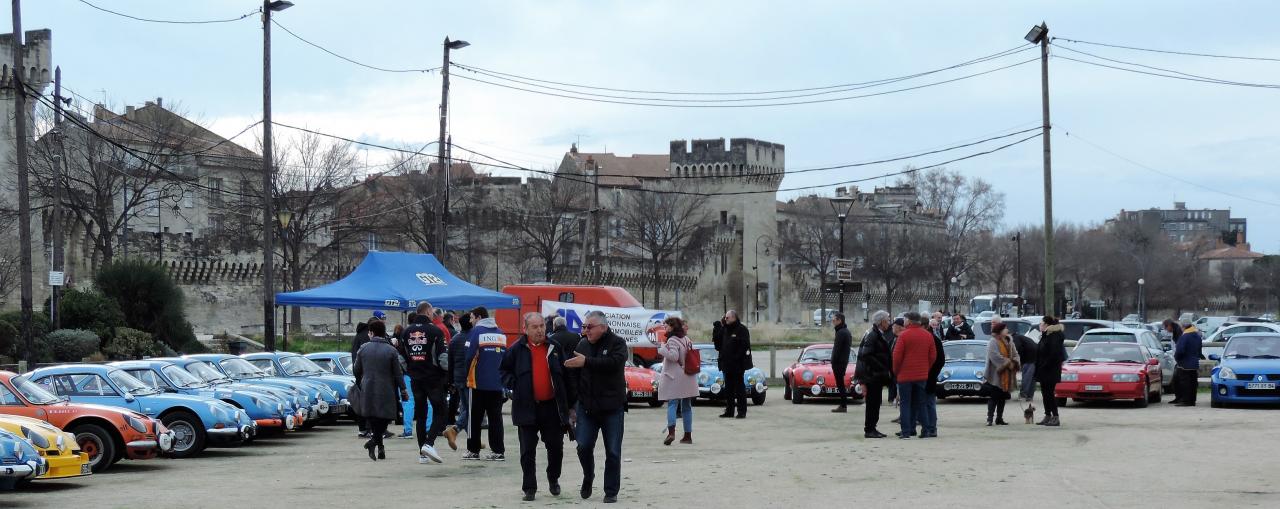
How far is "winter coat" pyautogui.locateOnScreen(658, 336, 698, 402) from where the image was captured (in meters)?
18.1

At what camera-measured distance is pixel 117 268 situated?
38719 millimetres

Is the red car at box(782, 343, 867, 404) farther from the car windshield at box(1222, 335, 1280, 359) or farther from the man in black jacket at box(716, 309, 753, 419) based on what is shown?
the car windshield at box(1222, 335, 1280, 359)

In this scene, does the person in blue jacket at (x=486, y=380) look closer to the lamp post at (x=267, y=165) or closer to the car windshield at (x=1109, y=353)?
the car windshield at (x=1109, y=353)

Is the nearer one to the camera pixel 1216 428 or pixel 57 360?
pixel 1216 428

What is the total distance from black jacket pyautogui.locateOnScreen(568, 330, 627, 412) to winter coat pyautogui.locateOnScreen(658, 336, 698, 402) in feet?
20.5

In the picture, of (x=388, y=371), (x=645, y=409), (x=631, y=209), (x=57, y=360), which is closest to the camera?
(x=388, y=371)

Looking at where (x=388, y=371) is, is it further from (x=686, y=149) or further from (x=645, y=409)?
(x=686, y=149)

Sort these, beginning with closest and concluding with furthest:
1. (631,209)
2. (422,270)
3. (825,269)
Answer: (422,270)
(631,209)
(825,269)

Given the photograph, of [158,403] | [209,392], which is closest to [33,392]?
[158,403]

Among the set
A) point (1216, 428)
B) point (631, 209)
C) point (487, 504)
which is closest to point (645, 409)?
point (1216, 428)

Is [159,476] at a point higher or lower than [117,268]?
lower

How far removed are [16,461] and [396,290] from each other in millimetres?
15228

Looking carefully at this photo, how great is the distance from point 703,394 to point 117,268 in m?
20.4

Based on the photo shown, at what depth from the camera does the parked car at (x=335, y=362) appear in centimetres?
2324
